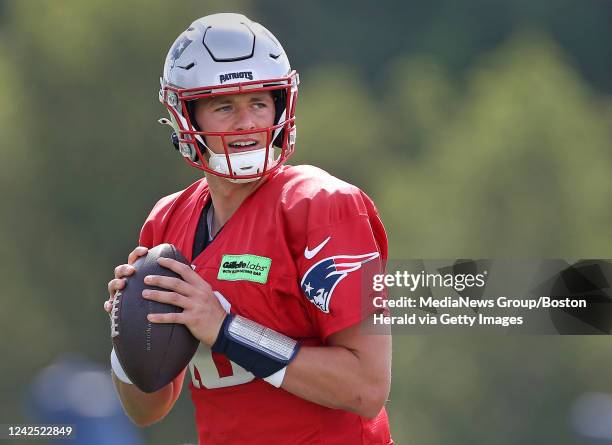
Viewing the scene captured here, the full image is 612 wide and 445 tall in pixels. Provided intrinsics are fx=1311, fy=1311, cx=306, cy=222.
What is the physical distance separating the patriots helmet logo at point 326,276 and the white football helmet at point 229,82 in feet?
1.01

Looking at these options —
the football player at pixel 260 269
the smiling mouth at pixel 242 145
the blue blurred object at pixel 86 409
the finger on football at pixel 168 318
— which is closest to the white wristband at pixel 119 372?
the football player at pixel 260 269

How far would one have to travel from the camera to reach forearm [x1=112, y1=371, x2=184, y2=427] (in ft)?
10.5

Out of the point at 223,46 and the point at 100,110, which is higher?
the point at 223,46

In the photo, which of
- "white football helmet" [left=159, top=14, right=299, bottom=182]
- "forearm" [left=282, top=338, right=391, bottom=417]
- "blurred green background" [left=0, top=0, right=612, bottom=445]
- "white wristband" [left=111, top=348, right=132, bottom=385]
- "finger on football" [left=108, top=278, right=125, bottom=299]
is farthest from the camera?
"blurred green background" [left=0, top=0, right=612, bottom=445]

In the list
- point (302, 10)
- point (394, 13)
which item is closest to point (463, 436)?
point (302, 10)

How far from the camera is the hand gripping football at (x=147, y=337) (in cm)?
283

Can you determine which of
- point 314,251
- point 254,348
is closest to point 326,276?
point 314,251

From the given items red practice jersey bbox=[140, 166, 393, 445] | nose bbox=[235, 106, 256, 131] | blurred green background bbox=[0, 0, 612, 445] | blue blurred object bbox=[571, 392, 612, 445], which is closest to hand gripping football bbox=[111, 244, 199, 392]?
red practice jersey bbox=[140, 166, 393, 445]

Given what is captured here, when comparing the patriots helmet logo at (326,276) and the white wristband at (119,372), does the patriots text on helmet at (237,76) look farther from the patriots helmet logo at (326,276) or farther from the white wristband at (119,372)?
the white wristband at (119,372)

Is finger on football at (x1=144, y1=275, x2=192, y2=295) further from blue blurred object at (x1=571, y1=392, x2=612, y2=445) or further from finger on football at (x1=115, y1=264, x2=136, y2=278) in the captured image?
blue blurred object at (x1=571, y1=392, x2=612, y2=445)

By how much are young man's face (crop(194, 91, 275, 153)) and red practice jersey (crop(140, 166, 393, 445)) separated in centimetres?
12

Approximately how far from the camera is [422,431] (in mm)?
11477

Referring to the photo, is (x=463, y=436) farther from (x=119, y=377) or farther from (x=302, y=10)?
(x=302, y=10)

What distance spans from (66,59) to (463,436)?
5.58 meters
